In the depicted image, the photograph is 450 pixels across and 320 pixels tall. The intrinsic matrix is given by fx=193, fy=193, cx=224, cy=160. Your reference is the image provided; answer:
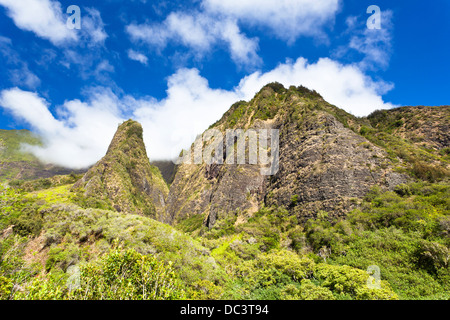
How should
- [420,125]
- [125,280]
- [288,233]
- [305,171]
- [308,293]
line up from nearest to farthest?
1. [125,280]
2. [308,293]
3. [288,233]
4. [305,171]
5. [420,125]

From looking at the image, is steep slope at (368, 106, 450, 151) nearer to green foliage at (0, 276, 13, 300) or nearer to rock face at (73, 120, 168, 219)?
green foliage at (0, 276, 13, 300)

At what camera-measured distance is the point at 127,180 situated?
92562mm

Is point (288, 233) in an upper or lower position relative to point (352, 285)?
upper

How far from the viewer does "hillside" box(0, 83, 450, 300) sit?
38.6ft

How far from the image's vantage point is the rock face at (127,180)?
74750 millimetres

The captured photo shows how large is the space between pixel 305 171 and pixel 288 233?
572 inches

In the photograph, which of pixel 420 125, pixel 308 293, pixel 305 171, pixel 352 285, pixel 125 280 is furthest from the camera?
pixel 420 125

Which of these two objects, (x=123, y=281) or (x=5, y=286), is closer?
(x=5, y=286)

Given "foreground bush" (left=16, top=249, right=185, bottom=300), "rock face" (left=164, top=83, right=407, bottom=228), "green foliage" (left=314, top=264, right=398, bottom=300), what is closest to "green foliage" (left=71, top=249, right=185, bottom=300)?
"foreground bush" (left=16, top=249, right=185, bottom=300)

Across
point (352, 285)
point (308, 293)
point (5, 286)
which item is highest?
point (5, 286)

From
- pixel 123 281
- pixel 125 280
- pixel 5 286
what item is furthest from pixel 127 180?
pixel 5 286

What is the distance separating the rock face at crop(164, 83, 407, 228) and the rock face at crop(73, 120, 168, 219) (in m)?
26.9

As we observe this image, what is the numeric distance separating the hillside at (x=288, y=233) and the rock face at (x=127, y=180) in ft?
47.5

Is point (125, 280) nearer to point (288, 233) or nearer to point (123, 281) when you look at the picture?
point (123, 281)
